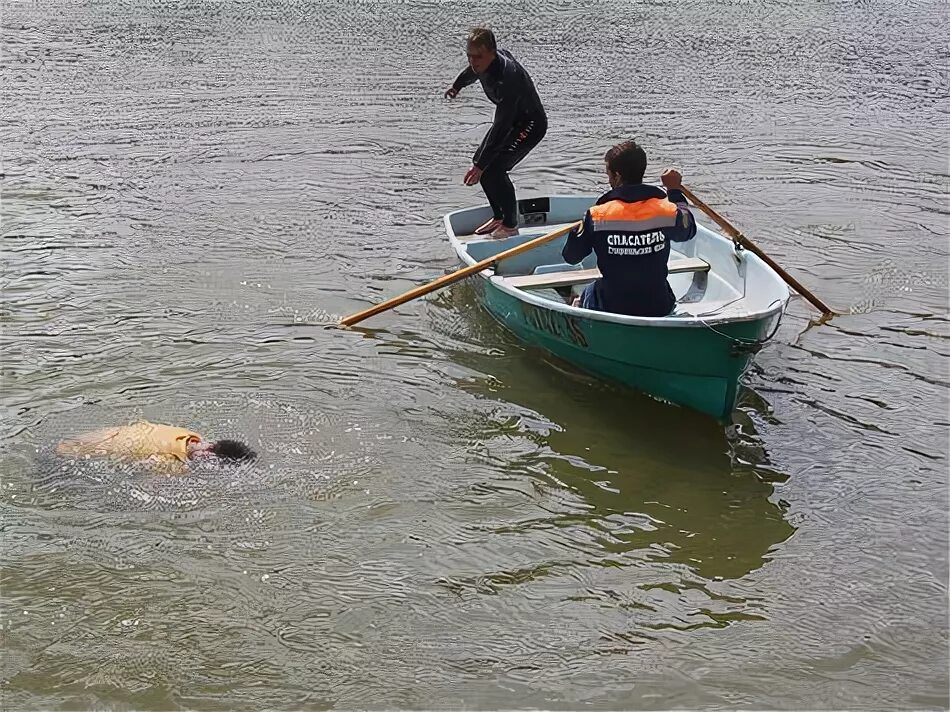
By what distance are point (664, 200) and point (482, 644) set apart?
118 inches

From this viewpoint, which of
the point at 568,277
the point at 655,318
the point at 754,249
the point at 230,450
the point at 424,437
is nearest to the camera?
the point at 230,450

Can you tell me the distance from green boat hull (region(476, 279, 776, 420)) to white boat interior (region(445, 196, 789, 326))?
0.11 m

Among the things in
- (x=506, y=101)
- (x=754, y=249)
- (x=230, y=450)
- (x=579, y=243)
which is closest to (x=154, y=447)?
(x=230, y=450)

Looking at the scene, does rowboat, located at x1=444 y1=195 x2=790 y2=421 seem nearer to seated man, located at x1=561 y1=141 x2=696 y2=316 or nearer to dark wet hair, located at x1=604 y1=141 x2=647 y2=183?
seated man, located at x1=561 y1=141 x2=696 y2=316

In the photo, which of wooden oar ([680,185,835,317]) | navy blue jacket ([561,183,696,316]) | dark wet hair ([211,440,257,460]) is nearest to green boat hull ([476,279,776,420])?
navy blue jacket ([561,183,696,316])

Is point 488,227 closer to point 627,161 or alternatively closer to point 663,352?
point 627,161

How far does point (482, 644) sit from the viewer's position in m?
5.20

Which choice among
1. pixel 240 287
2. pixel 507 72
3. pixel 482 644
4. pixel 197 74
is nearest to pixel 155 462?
pixel 482 644

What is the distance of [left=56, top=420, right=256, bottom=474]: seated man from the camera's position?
6.28 meters

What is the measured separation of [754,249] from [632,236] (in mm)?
1359

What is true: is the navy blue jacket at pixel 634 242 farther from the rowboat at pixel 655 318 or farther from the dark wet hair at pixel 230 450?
the dark wet hair at pixel 230 450

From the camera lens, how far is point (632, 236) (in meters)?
6.64

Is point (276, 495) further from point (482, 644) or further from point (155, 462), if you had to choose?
point (482, 644)

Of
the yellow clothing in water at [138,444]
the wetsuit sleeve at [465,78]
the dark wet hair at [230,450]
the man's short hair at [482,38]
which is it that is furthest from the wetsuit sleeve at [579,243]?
the wetsuit sleeve at [465,78]
